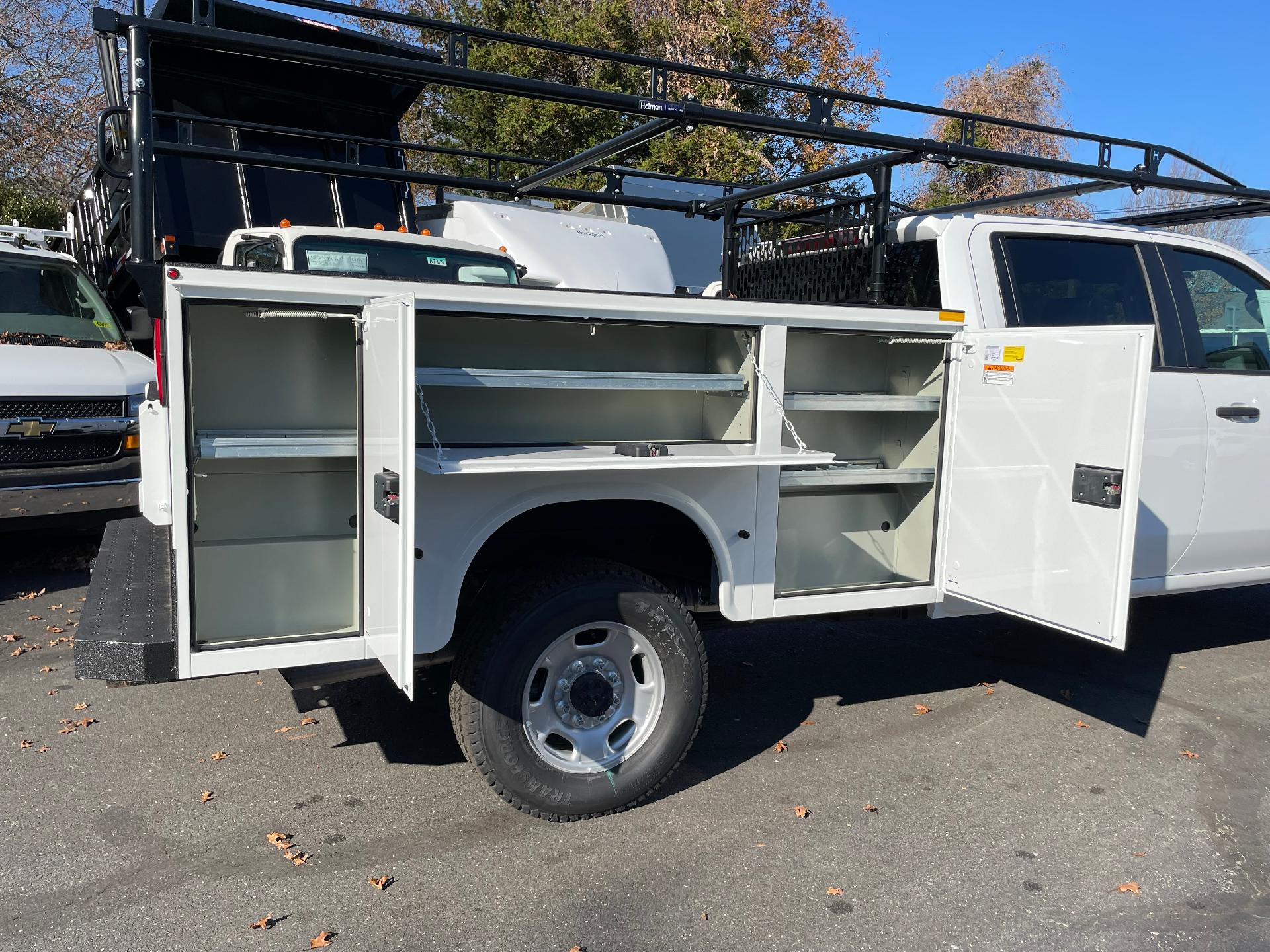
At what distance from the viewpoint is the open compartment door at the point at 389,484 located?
2.80 metres

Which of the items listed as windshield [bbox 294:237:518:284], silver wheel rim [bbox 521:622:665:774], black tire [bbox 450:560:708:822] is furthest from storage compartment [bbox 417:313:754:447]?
windshield [bbox 294:237:518:284]

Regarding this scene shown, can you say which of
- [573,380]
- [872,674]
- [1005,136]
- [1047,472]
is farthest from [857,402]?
[1005,136]

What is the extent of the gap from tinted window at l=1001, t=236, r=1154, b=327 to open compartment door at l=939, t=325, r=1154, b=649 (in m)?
0.54

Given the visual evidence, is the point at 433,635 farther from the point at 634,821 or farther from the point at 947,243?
the point at 947,243

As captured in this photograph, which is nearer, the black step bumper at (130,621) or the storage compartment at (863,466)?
the black step bumper at (130,621)

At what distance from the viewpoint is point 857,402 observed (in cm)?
411

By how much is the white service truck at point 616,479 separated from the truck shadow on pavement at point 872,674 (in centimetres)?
61

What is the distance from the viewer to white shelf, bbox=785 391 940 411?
13.1 ft

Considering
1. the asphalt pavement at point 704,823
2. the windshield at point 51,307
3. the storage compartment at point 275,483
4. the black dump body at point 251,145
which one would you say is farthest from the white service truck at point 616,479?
the black dump body at point 251,145

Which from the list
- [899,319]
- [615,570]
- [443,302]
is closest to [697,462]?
[615,570]

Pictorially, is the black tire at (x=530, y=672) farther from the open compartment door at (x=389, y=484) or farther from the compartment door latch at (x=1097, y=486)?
the compartment door latch at (x=1097, y=486)

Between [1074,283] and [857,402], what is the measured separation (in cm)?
143

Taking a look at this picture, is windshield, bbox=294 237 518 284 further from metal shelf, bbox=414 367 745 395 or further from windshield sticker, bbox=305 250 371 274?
metal shelf, bbox=414 367 745 395

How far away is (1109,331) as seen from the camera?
3.55 m
